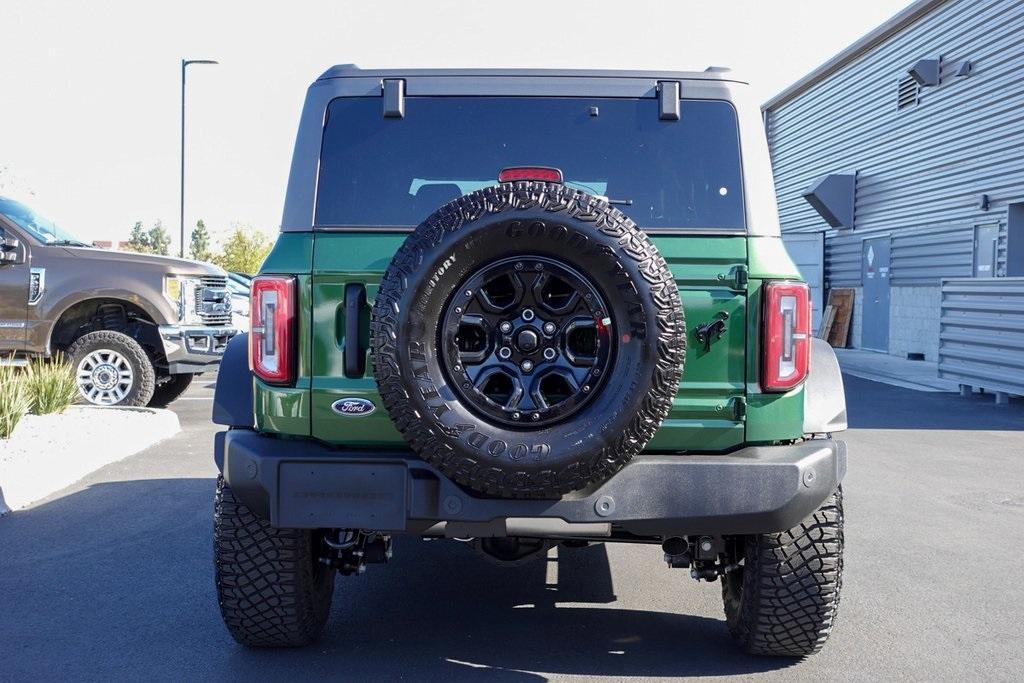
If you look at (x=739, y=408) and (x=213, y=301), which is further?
(x=213, y=301)

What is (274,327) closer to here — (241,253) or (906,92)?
(906,92)

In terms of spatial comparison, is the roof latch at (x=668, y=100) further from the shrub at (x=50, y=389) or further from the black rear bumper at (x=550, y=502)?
the shrub at (x=50, y=389)

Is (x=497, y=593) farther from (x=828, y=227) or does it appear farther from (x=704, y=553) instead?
(x=828, y=227)

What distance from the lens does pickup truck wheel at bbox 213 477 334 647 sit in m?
3.99

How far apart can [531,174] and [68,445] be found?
19.2 ft

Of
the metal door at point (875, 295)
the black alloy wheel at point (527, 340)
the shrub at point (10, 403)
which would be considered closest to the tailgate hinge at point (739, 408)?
the black alloy wheel at point (527, 340)

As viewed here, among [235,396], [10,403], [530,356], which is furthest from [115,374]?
[530,356]

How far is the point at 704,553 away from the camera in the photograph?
13.1 ft

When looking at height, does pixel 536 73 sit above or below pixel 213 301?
above

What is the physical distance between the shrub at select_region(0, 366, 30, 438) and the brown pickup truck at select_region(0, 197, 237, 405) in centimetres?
184

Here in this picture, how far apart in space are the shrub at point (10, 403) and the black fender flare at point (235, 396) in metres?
5.07

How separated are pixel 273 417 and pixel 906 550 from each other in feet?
12.7

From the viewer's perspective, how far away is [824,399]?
4.08 metres

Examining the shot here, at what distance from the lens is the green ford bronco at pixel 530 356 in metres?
3.40
